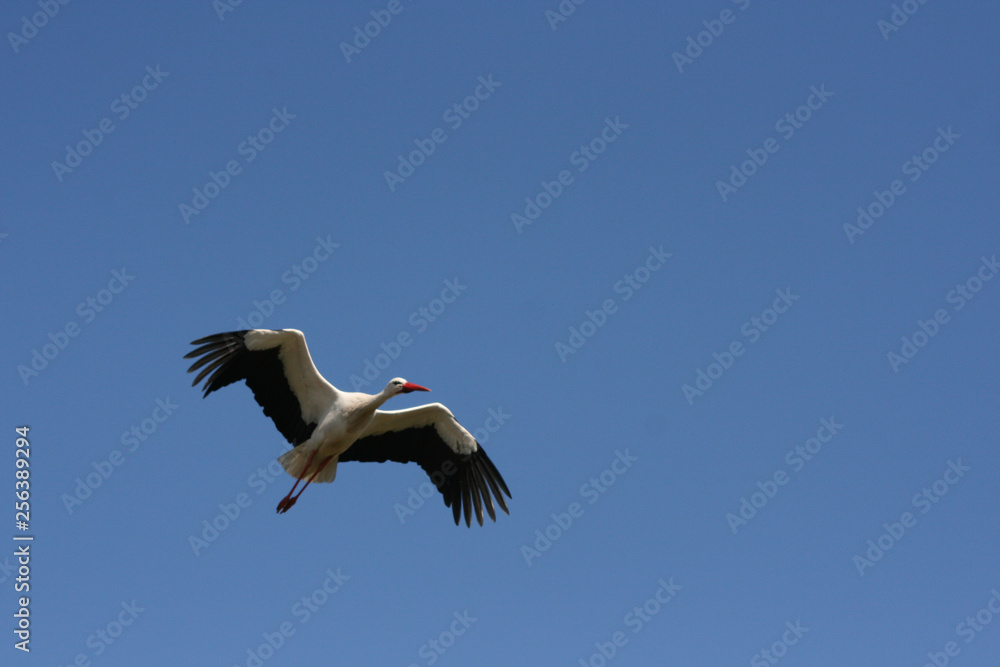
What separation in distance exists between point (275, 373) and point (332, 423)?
92 cm

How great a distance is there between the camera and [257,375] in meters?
13.5

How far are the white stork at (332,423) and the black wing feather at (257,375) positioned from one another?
1 centimetres

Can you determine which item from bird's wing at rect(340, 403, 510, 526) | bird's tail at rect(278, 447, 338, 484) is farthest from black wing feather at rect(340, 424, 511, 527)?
bird's tail at rect(278, 447, 338, 484)

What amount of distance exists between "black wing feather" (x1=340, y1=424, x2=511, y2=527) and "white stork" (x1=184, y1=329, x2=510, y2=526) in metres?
0.01

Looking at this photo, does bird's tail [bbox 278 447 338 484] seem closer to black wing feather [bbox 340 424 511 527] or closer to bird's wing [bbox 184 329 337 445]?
bird's wing [bbox 184 329 337 445]

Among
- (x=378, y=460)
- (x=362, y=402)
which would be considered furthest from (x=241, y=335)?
(x=378, y=460)

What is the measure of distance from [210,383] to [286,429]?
1.18 meters

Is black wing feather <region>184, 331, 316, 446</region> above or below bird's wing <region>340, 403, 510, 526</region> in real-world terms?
below

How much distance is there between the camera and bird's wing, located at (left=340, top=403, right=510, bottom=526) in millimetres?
14547

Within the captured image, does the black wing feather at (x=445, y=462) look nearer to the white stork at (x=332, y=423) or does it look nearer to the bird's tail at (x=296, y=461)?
the white stork at (x=332, y=423)

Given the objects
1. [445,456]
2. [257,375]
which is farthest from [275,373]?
[445,456]

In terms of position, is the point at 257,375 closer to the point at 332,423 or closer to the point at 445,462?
the point at 332,423

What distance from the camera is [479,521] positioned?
1465 centimetres

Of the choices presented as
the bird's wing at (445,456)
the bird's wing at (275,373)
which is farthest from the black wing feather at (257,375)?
the bird's wing at (445,456)
